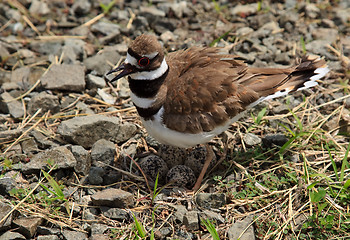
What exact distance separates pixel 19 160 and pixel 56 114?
80cm

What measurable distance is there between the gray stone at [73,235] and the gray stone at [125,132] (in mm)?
1223

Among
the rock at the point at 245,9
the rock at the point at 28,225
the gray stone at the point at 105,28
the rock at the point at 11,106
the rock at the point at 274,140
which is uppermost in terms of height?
the rock at the point at 245,9

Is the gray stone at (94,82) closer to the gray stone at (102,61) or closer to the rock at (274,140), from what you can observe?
the gray stone at (102,61)

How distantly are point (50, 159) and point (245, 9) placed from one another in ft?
12.4

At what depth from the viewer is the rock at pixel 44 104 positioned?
470 cm

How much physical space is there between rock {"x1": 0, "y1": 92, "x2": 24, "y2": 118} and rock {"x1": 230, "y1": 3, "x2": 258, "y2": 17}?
335 centimetres

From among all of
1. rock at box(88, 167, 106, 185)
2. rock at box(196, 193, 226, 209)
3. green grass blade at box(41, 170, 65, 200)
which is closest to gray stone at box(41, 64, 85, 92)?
rock at box(88, 167, 106, 185)

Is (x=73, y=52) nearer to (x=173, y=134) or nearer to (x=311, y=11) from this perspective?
(x=173, y=134)

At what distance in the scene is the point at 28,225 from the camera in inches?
132

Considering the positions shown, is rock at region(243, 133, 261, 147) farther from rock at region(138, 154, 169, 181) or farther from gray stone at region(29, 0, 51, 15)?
gray stone at region(29, 0, 51, 15)

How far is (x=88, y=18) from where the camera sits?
245 inches

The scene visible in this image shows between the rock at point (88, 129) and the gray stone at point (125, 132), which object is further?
the gray stone at point (125, 132)

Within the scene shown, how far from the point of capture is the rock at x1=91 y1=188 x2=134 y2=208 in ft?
11.9

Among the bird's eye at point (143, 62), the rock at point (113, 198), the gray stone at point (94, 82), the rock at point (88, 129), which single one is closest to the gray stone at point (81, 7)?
the gray stone at point (94, 82)
